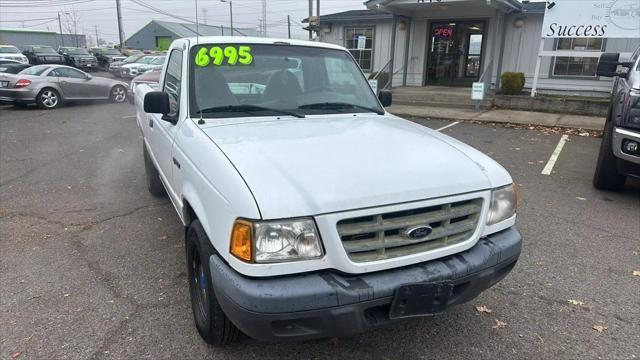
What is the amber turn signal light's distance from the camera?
6.69ft

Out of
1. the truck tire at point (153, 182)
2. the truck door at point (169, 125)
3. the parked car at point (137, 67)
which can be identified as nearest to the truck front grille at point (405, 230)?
the truck door at point (169, 125)

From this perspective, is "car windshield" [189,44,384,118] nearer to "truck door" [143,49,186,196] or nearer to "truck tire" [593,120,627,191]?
"truck door" [143,49,186,196]

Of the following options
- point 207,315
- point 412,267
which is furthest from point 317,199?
point 207,315

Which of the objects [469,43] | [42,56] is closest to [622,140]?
[469,43]

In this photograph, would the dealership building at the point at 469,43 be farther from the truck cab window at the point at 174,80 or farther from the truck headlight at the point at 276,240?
the truck headlight at the point at 276,240

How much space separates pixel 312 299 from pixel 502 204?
1.30 metres

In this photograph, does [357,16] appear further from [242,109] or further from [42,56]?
[42,56]

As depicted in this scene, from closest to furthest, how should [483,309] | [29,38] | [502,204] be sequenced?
[502,204], [483,309], [29,38]

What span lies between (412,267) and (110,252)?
9.66ft

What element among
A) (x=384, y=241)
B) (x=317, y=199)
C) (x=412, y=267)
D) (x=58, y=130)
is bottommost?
(x=58, y=130)

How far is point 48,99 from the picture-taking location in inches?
563

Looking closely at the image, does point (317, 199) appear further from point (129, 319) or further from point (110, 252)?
point (110, 252)

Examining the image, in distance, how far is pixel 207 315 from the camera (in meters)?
2.54

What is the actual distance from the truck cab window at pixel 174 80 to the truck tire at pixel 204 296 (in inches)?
45.8
